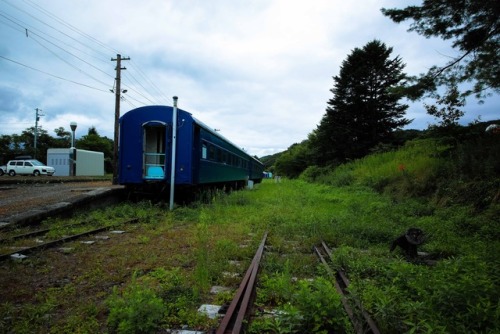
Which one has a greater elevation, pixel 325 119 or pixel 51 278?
pixel 325 119

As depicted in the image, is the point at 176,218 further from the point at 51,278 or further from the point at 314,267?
the point at 314,267

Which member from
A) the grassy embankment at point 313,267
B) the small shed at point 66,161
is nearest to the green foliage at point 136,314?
the grassy embankment at point 313,267

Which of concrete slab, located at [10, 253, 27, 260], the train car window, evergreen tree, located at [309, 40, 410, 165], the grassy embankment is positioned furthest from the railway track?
evergreen tree, located at [309, 40, 410, 165]

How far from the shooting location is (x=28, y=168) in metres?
28.2

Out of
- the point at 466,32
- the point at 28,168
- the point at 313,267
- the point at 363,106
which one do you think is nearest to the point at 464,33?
the point at 466,32

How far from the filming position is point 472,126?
8.92 m

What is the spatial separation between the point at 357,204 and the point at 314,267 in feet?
20.2

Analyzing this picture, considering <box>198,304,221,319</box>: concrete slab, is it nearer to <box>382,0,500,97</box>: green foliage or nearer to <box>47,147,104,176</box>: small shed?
<box>382,0,500,97</box>: green foliage

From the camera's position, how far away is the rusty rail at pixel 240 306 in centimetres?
237

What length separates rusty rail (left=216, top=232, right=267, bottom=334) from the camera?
7.78ft

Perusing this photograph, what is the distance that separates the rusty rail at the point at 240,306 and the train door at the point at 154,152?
24.9 ft

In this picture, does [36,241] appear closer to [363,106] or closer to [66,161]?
[363,106]

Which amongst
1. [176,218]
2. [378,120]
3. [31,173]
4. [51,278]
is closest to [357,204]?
[176,218]

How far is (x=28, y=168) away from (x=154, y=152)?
77.5 ft
